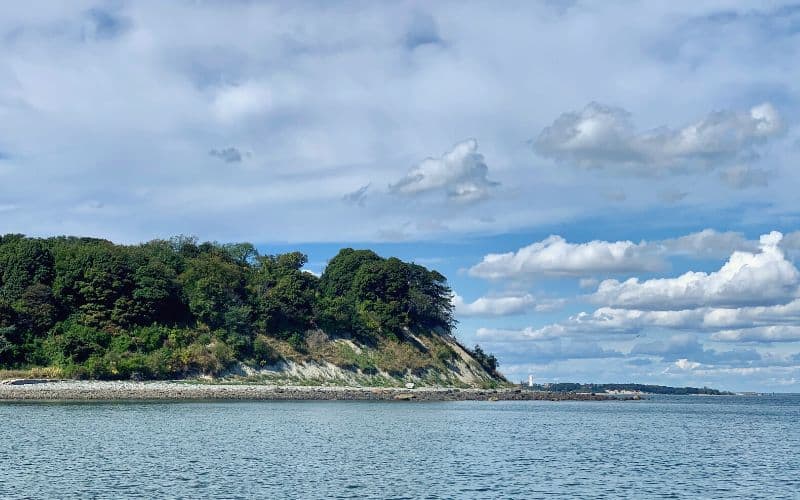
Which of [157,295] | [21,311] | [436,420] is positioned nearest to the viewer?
[436,420]

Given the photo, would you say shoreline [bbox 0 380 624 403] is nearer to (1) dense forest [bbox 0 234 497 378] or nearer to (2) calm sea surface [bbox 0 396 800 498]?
(1) dense forest [bbox 0 234 497 378]

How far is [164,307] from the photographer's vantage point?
119 metres

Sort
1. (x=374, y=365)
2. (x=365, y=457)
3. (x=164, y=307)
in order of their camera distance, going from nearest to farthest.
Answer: (x=365, y=457), (x=164, y=307), (x=374, y=365)

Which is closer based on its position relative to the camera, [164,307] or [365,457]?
[365,457]

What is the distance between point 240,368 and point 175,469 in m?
77.5

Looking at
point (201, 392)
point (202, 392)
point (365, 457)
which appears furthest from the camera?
point (202, 392)

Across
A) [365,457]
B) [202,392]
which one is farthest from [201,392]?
[365,457]

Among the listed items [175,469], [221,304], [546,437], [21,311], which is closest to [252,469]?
[175,469]

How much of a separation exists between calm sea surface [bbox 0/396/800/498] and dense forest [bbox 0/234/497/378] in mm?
24909

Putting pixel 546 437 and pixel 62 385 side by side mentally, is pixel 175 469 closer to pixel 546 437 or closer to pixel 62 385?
pixel 546 437

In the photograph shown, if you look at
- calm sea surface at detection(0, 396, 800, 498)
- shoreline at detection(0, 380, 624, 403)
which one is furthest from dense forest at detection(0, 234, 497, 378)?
calm sea surface at detection(0, 396, 800, 498)

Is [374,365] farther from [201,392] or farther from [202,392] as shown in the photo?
[201,392]

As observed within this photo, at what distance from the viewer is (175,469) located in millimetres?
41188

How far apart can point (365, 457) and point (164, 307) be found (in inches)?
3040
